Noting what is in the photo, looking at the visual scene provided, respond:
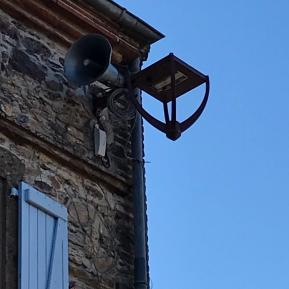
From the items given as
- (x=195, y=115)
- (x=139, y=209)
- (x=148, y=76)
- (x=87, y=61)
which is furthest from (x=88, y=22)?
(x=139, y=209)

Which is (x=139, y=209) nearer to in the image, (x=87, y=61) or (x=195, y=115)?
(x=195, y=115)

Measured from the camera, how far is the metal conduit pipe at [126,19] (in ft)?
32.7

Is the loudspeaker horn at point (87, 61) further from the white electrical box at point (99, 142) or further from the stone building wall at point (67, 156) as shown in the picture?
the white electrical box at point (99, 142)

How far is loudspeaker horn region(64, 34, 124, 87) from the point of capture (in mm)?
9336

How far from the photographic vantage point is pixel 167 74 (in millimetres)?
9500

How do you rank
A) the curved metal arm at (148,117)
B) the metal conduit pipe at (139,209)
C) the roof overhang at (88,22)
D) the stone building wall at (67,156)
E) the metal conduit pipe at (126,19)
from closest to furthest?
the stone building wall at (67,156), the metal conduit pipe at (139,209), the curved metal arm at (148,117), the roof overhang at (88,22), the metal conduit pipe at (126,19)

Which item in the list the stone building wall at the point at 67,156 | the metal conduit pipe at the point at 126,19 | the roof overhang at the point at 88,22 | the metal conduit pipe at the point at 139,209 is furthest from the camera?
the metal conduit pipe at the point at 126,19

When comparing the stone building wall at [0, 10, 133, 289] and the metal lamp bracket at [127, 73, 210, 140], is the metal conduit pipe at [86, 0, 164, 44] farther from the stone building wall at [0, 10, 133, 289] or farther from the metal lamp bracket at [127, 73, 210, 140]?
the metal lamp bracket at [127, 73, 210, 140]

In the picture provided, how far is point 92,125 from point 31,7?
1.07m

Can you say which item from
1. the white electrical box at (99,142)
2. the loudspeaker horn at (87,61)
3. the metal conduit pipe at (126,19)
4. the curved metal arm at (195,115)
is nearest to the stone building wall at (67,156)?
the white electrical box at (99,142)

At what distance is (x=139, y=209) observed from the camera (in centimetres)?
952

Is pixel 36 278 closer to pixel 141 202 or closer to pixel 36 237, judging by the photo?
pixel 36 237

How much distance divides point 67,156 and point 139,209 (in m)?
0.80

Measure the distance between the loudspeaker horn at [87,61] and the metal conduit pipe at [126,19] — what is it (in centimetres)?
68
